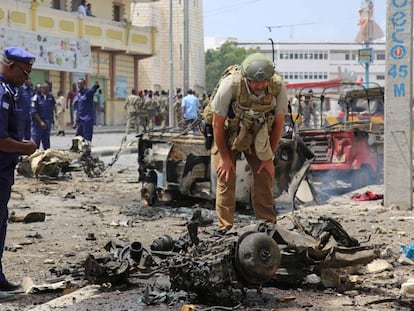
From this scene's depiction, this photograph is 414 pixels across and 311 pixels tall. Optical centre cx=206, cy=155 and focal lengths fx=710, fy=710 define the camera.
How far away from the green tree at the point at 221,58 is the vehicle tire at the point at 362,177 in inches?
3008

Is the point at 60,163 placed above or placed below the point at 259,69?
below

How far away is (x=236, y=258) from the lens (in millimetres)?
4566

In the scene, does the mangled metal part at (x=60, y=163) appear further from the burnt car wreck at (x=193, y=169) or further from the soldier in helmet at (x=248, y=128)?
the soldier in helmet at (x=248, y=128)

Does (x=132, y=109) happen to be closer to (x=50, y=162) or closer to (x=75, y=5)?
(x=75, y=5)

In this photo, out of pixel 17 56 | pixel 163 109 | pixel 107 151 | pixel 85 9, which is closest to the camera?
pixel 17 56

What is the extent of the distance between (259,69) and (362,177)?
6525 mm

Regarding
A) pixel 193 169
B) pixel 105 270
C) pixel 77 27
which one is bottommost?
pixel 105 270

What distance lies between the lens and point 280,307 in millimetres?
4652

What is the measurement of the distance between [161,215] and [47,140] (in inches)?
296

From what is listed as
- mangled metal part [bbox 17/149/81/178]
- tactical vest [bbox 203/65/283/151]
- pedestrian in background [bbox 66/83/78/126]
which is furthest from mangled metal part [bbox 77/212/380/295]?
pedestrian in background [bbox 66/83/78/126]

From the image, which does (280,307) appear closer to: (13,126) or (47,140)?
(13,126)

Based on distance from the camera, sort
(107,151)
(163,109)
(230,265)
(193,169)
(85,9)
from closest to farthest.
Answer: (230,265) → (193,169) → (107,151) → (163,109) → (85,9)

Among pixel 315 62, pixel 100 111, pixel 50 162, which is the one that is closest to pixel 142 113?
pixel 100 111

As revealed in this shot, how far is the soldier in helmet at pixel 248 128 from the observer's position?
20.8ft
